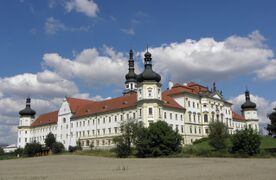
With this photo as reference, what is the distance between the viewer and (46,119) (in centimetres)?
11169

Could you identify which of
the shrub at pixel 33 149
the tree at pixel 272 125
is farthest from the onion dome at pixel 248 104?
the shrub at pixel 33 149

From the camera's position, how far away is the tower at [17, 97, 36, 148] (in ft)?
382

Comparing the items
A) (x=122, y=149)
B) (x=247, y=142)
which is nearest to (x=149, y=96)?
(x=122, y=149)

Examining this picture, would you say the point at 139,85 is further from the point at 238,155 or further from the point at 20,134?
A: the point at 20,134

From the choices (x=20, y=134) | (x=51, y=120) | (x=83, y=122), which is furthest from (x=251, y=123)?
(x=20, y=134)

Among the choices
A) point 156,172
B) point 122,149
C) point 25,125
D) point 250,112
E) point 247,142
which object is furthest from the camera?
point 25,125

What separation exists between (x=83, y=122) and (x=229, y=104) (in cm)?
3893

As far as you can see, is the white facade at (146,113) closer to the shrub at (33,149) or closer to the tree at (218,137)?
the shrub at (33,149)

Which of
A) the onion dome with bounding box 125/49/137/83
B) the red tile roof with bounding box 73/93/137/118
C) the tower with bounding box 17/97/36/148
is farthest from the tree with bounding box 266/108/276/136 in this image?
the tower with bounding box 17/97/36/148

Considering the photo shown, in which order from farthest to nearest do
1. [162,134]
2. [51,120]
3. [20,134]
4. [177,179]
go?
[20,134]
[51,120]
[162,134]
[177,179]

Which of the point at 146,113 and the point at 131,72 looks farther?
the point at 131,72

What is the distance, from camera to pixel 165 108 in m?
80.6

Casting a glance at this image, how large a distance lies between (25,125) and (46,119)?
9504mm

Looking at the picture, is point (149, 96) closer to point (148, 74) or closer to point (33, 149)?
point (148, 74)
